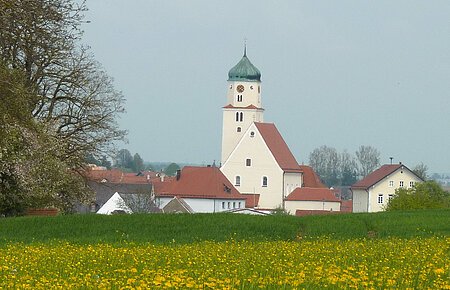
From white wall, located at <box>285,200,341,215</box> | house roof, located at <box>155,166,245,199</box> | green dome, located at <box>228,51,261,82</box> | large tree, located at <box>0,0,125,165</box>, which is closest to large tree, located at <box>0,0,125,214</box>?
large tree, located at <box>0,0,125,165</box>

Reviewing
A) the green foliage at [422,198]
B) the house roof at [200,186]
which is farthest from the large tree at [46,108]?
the house roof at [200,186]

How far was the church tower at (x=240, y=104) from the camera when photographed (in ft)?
520

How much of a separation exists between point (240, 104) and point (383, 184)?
119ft

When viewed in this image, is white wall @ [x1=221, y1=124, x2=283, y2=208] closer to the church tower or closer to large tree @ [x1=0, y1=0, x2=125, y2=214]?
the church tower

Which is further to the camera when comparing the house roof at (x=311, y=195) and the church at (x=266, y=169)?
the church at (x=266, y=169)

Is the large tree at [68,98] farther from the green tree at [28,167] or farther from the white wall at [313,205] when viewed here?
the white wall at [313,205]

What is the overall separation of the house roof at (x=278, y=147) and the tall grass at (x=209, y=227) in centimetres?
10864

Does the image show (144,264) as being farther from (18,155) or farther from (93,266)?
(18,155)

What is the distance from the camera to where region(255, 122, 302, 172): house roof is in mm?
143750

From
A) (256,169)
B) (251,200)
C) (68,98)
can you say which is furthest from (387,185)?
(68,98)

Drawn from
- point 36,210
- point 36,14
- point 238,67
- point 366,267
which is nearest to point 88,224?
point 36,14

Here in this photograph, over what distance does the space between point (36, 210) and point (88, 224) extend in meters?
11.4

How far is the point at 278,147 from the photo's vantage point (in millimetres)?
145500

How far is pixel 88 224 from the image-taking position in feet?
105
